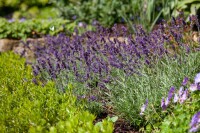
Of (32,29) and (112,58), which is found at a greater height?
(112,58)

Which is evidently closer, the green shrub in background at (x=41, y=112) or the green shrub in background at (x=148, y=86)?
the green shrub in background at (x=41, y=112)

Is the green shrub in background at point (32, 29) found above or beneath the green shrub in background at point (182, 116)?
beneath

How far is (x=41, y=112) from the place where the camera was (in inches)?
122

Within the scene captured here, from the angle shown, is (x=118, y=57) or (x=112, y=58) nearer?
(x=112, y=58)

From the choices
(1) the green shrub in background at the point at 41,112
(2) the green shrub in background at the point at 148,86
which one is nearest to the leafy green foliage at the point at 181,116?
(2) the green shrub in background at the point at 148,86

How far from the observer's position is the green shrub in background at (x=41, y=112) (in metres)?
2.74

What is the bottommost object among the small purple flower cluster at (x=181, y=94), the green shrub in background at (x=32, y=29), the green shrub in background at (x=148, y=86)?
the green shrub in background at (x=32, y=29)

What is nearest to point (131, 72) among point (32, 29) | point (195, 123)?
point (195, 123)

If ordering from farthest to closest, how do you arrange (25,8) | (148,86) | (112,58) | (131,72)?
(25,8), (112,58), (131,72), (148,86)

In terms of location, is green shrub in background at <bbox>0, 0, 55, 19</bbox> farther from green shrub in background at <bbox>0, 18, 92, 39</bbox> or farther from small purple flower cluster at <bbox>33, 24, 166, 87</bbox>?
small purple flower cluster at <bbox>33, 24, 166, 87</bbox>

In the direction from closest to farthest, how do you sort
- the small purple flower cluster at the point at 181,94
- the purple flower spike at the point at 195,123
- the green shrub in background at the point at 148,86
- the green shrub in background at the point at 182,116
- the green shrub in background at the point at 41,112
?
the purple flower spike at the point at 195,123
the green shrub in background at the point at 41,112
the green shrub in background at the point at 182,116
the small purple flower cluster at the point at 181,94
the green shrub in background at the point at 148,86

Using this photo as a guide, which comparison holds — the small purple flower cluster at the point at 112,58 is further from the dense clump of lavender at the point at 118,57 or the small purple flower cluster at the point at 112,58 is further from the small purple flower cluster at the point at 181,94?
the small purple flower cluster at the point at 181,94

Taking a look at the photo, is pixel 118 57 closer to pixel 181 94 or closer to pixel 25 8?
pixel 181 94

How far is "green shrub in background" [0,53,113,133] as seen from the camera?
2738 mm
